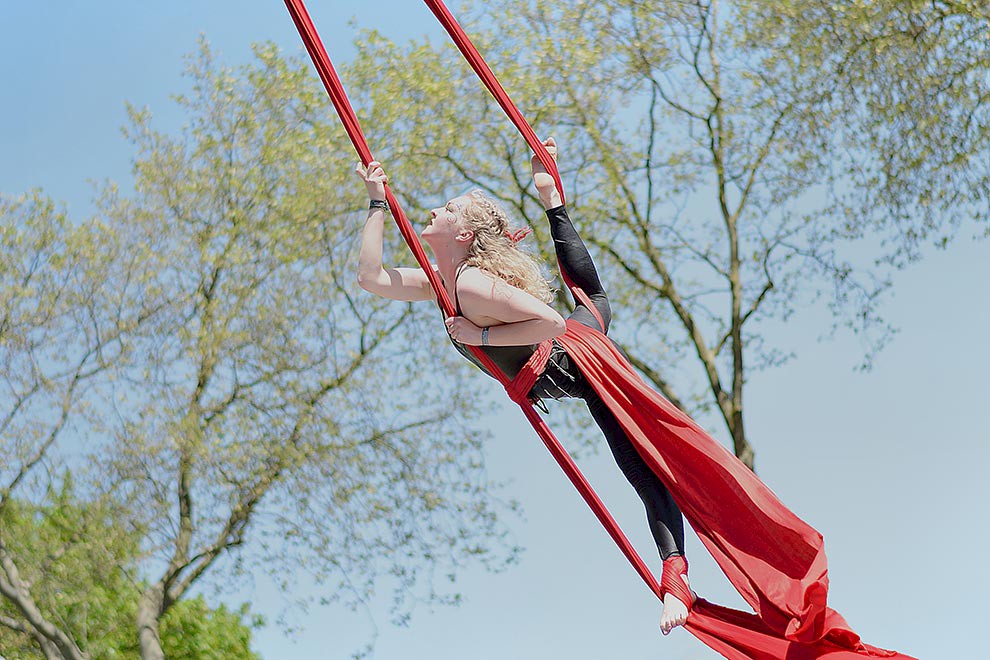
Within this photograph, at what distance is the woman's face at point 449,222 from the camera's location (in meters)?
2.37

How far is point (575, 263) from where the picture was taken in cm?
251

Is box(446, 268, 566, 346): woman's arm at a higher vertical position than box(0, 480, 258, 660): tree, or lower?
lower

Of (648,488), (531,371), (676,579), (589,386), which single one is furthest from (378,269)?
(676,579)

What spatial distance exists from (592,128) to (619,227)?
60 centimetres

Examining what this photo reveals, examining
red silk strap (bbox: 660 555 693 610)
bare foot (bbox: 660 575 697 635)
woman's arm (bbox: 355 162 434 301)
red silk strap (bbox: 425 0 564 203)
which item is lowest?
bare foot (bbox: 660 575 697 635)

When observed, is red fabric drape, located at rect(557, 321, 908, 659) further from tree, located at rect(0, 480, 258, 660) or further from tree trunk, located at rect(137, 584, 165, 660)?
tree trunk, located at rect(137, 584, 165, 660)

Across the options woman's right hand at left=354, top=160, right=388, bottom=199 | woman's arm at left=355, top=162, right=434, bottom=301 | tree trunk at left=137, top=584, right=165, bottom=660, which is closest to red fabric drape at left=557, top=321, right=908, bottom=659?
woman's arm at left=355, top=162, right=434, bottom=301

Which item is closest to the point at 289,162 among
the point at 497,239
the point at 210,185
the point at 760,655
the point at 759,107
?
the point at 210,185

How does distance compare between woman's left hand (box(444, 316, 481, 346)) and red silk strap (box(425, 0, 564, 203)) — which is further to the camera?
red silk strap (box(425, 0, 564, 203))

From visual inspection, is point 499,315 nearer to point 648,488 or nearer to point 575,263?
point 575,263

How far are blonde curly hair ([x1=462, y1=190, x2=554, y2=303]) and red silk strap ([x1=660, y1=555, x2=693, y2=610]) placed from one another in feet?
2.06

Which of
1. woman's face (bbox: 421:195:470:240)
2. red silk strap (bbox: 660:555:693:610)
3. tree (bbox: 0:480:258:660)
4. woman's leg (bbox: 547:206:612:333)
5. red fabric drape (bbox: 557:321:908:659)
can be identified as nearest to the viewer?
red fabric drape (bbox: 557:321:908:659)

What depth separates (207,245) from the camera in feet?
21.4

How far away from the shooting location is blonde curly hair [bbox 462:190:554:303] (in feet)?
7.69
